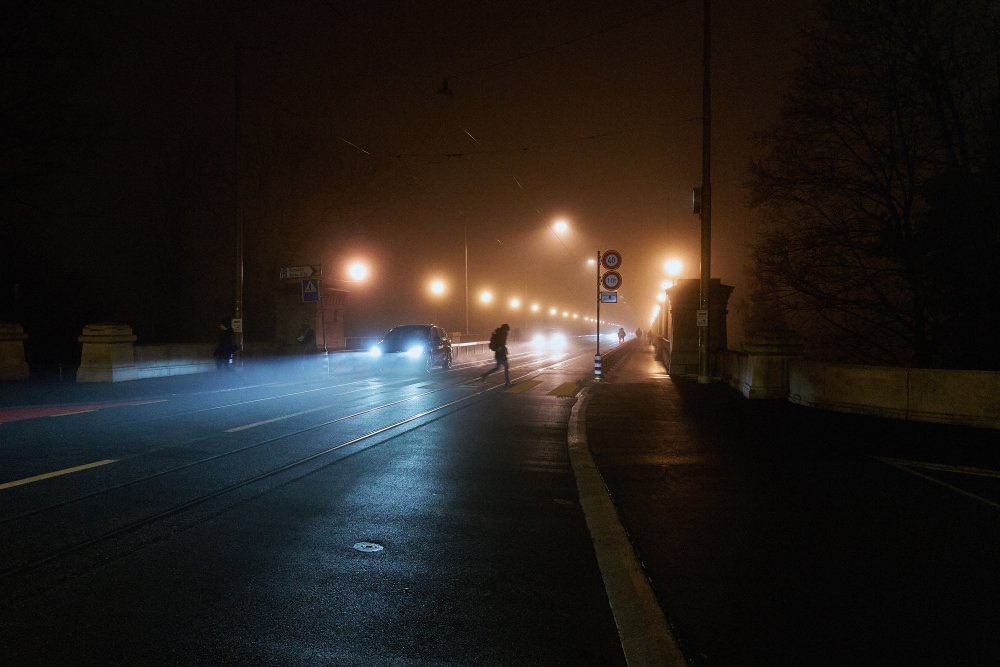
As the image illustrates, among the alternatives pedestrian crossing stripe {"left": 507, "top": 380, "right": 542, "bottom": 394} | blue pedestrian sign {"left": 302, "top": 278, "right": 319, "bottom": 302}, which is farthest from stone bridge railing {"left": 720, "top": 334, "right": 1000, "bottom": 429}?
blue pedestrian sign {"left": 302, "top": 278, "right": 319, "bottom": 302}

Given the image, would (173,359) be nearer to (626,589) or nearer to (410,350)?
(410,350)

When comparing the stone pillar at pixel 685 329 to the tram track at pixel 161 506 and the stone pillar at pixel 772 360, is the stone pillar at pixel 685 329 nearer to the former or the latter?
the stone pillar at pixel 772 360

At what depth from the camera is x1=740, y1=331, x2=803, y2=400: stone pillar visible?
13.9 metres

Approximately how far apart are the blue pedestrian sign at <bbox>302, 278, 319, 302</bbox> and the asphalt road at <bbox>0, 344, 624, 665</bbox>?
11944 mm

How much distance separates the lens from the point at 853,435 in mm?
9148

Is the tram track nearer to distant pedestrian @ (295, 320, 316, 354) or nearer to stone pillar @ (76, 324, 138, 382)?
stone pillar @ (76, 324, 138, 382)

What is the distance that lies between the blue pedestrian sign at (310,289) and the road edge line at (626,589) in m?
16.5

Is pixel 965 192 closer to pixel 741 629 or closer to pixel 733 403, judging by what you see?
pixel 733 403

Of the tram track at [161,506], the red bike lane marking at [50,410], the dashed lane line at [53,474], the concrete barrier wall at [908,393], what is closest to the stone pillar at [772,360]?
the concrete barrier wall at [908,393]

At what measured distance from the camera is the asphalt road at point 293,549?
297 centimetres

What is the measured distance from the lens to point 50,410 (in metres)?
11.2

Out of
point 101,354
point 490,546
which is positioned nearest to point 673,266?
point 101,354

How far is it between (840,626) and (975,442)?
24.7ft

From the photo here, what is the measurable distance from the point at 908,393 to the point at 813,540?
26.2 ft
